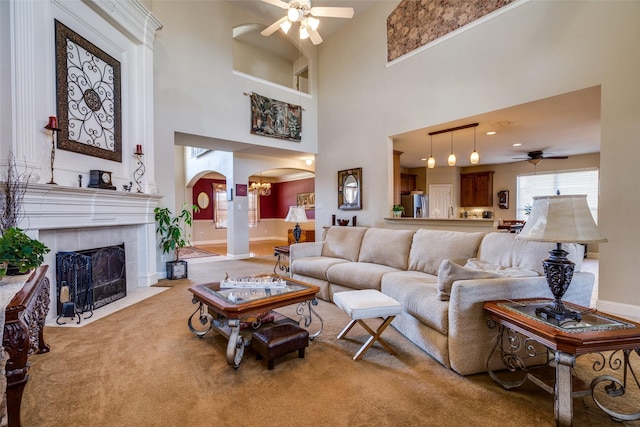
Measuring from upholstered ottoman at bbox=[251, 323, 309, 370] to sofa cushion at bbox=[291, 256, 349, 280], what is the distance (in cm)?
141

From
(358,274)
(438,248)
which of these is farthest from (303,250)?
(438,248)

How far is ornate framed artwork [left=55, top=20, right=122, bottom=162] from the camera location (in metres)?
3.12

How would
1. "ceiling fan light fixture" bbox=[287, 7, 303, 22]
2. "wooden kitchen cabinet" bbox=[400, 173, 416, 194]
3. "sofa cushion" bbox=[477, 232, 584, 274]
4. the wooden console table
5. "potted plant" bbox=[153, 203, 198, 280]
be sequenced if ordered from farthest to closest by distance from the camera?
1. "wooden kitchen cabinet" bbox=[400, 173, 416, 194]
2. "potted plant" bbox=[153, 203, 198, 280]
3. "ceiling fan light fixture" bbox=[287, 7, 303, 22]
4. "sofa cushion" bbox=[477, 232, 584, 274]
5. the wooden console table

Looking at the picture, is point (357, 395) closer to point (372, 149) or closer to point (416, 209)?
point (372, 149)

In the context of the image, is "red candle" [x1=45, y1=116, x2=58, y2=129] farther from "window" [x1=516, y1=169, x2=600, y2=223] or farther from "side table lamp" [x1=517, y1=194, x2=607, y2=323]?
"window" [x1=516, y1=169, x2=600, y2=223]

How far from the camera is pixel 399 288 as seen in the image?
261 centimetres

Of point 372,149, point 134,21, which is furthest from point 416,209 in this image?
point 134,21

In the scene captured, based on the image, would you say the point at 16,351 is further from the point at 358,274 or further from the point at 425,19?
the point at 425,19

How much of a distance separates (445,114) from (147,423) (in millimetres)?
4767

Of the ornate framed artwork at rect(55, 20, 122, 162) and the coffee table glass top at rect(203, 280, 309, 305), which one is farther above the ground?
the ornate framed artwork at rect(55, 20, 122, 162)

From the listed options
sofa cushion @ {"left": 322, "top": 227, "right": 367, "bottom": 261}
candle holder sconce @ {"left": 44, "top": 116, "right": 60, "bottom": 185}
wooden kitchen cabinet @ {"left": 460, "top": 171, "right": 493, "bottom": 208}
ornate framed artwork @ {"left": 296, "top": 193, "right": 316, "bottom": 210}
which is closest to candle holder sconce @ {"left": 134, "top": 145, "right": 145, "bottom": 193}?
candle holder sconce @ {"left": 44, "top": 116, "right": 60, "bottom": 185}

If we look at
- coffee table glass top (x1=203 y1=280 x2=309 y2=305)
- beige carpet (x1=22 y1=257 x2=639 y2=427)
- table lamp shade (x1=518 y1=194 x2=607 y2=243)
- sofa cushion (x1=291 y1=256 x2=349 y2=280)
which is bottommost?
beige carpet (x1=22 y1=257 x2=639 y2=427)

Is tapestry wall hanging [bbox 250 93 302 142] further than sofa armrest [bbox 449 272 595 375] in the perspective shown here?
Yes

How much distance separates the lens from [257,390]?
1.79 metres
